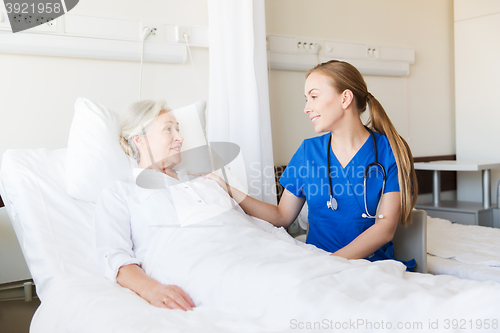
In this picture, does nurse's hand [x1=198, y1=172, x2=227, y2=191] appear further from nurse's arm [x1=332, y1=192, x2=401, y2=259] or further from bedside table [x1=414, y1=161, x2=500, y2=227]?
bedside table [x1=414, y1=161, x2=500, y2=227]

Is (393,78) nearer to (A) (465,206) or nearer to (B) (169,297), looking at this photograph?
(A) (465,206)

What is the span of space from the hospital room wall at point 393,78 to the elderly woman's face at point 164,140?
3.76 feet

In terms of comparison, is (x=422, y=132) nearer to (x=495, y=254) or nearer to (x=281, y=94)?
(x=281, y=94)

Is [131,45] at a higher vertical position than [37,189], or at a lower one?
higher

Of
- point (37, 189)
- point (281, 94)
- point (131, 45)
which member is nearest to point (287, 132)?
point (281, 94)

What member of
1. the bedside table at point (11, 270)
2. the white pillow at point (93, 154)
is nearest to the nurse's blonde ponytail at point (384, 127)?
the white pillow at point (93, 154)

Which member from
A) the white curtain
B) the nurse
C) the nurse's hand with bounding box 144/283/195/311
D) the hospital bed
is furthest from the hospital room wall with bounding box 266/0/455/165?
the nurse's hand with bounding box 144/283/195/311

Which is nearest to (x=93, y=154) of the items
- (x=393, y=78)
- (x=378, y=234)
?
(x=378, y=234)

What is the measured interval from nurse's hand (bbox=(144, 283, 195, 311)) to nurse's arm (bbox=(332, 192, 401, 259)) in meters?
0.58

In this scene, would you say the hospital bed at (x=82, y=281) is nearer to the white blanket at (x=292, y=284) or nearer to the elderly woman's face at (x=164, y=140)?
the white blanket at (x=292, y=284)

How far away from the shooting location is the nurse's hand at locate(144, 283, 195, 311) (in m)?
1.08

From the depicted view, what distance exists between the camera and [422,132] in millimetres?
3453

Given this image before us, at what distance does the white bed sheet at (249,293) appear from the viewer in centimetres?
88

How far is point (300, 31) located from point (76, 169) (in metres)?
1.72
